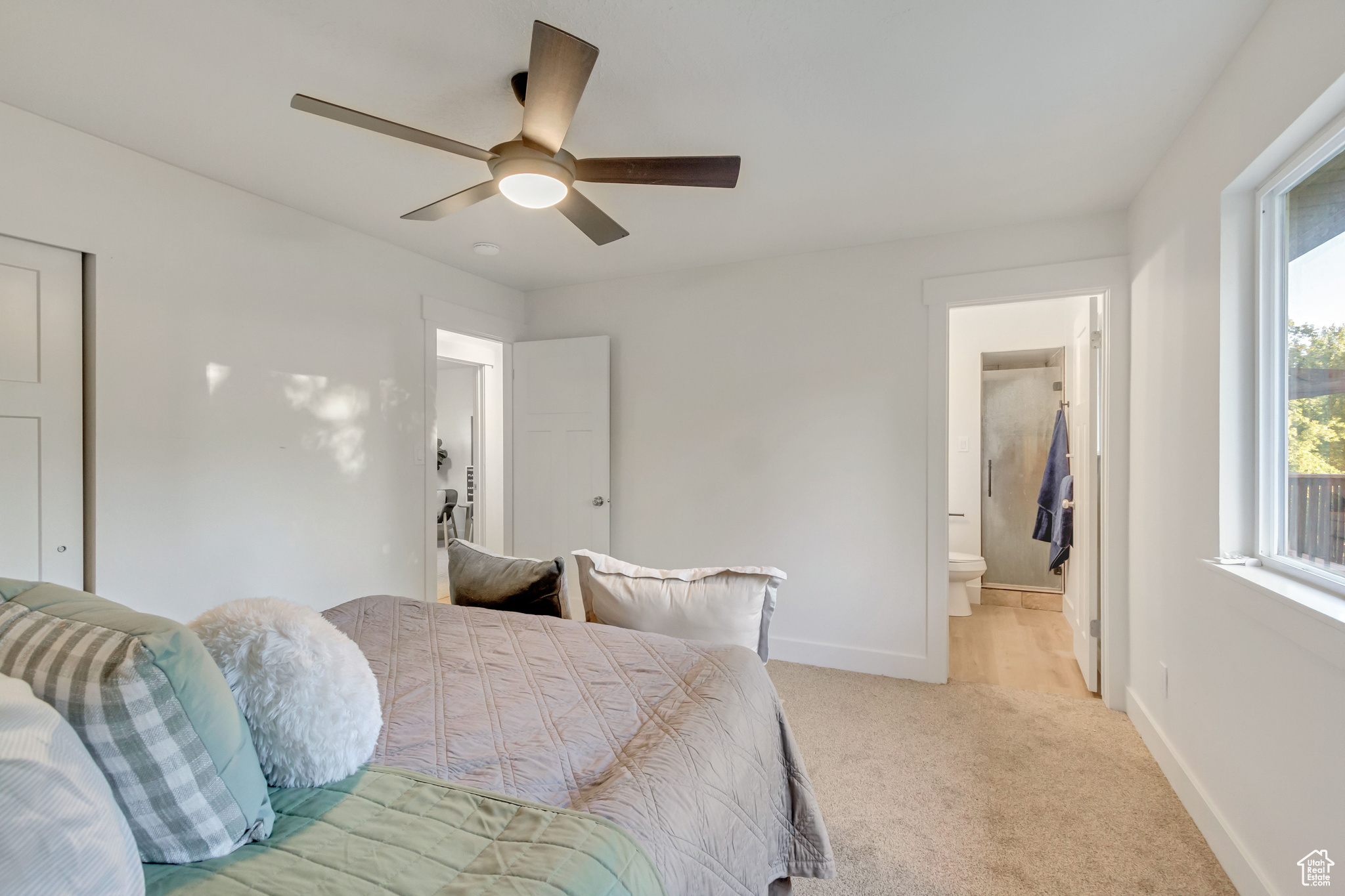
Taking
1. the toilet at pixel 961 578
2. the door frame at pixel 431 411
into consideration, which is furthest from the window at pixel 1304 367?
the door frame at pixel 431 411

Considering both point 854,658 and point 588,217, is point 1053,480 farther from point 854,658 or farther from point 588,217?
point 588,217

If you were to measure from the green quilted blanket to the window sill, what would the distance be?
57.3 inches

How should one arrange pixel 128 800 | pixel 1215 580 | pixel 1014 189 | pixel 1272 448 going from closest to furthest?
pixel 128 800 → pixel 1272 448 → pixel 1215 580 → pixel 1014 189

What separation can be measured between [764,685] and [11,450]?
2.57 meters

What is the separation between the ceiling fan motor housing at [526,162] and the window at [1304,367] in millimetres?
1961

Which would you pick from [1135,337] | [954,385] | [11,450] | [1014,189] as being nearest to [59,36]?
[11,450]

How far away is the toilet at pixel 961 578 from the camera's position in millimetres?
4348

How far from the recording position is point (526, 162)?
1.83 meters

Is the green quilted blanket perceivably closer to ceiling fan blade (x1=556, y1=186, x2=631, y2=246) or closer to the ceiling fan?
the ceiling fan

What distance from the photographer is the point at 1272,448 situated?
1.74m

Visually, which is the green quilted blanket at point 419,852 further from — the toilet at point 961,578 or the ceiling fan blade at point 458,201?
the toilet at point 961,578

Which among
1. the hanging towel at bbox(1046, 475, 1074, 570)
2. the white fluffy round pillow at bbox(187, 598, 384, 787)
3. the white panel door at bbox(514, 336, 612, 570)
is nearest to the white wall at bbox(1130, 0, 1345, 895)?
the hanging towel at bbox(1046, 475, 1074, 570)

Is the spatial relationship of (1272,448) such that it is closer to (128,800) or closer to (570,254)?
(128,800)

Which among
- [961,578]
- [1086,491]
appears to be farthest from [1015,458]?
[1086,491]
